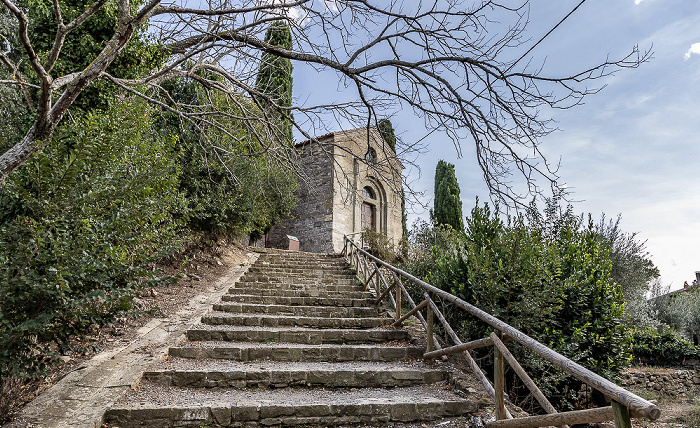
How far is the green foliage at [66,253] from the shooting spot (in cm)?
256

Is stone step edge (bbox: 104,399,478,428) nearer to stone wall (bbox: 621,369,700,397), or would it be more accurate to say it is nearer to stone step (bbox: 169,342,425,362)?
stone step (bbox: 169,342,425,362)

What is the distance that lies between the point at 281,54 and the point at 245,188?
449 centimetres

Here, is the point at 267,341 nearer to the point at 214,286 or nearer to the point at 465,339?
the point at 465,339

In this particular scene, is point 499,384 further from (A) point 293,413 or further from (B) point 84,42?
(B) point 84,42

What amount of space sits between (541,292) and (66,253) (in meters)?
4.34

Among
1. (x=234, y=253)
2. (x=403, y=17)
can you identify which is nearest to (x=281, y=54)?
(x=403, y=17)

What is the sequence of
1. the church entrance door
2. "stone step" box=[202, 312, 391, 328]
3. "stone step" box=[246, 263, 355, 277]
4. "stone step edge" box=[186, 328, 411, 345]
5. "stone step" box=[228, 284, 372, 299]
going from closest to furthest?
"stone step edge" box=[186, 328, 411, 345] → "stone step" box=[202, 312, 391, 328] → "stone step" box=[228, 284, 372, 299] → "stone step" box=[246, 263, 355, 277] → the church entrance door

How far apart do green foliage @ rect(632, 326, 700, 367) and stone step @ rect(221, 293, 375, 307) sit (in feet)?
27.1

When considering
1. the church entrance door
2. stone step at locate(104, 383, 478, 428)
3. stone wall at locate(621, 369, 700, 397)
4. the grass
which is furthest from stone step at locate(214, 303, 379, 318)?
the church entrance door

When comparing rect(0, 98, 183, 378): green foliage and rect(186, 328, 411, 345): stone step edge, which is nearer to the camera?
rect(0, 98, 183, 378): green foliage

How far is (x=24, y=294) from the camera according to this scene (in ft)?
8.29

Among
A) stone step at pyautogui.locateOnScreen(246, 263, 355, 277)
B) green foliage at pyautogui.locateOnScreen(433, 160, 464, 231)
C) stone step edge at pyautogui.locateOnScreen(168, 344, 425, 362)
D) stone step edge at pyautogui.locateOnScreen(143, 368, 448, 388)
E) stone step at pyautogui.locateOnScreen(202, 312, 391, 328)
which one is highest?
green foliage at pyautogui.locateOnScreen(433, 160, 464, 231)

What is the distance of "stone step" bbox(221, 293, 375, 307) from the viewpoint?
6.80 metres

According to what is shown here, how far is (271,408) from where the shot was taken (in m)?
3.06
